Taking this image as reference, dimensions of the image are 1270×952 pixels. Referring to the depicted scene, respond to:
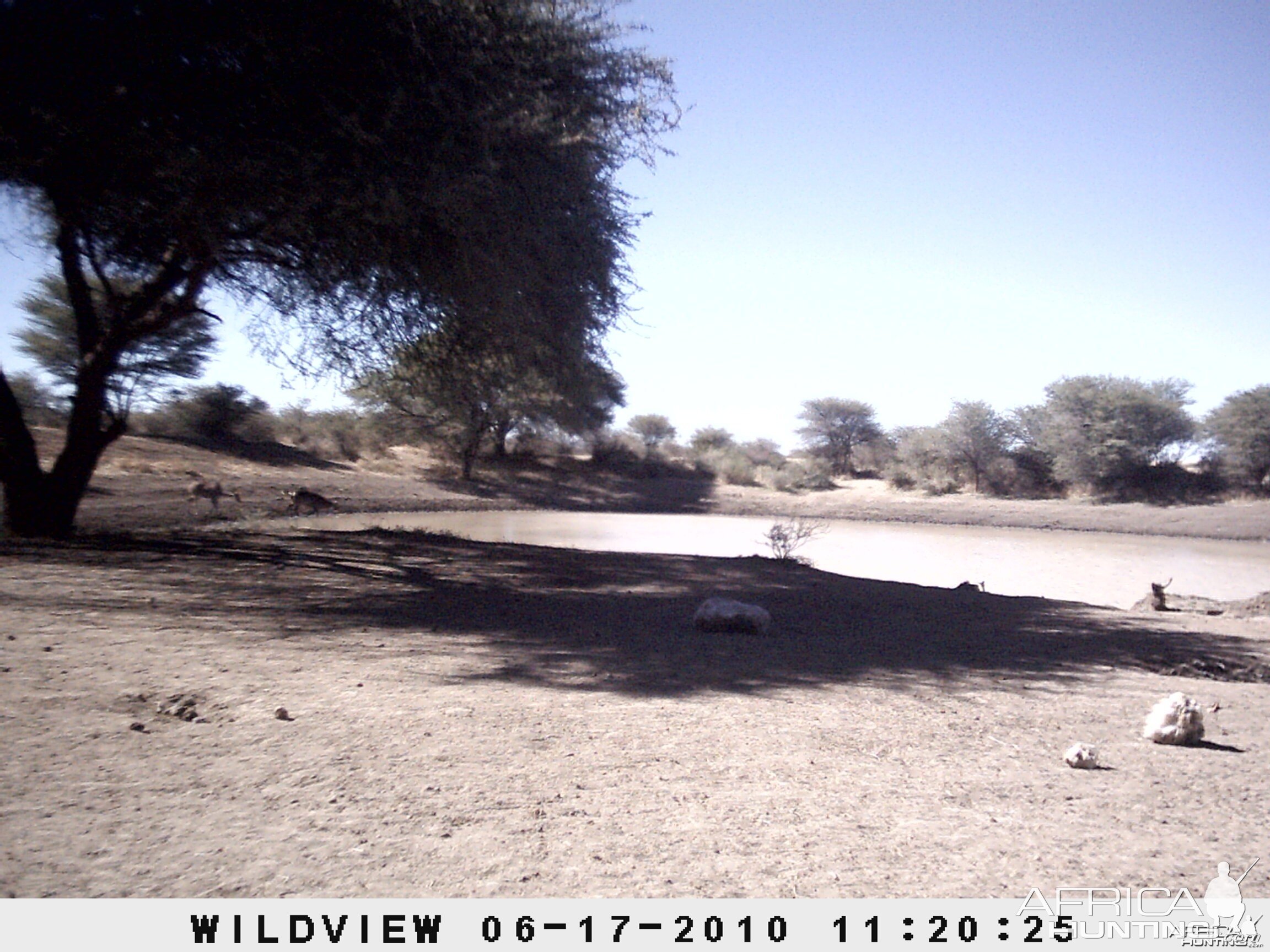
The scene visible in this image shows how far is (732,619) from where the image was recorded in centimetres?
776

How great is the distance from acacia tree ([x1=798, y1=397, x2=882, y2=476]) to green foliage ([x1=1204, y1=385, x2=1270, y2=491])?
21.8 metres

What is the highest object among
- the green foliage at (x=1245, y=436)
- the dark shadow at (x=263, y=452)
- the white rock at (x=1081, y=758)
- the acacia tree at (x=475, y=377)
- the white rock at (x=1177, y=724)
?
the green foliage at (x=1245, y=436)

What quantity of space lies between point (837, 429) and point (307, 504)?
4509 cm

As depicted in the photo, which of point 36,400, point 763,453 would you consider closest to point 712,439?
point 763,453

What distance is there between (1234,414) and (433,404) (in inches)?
1446

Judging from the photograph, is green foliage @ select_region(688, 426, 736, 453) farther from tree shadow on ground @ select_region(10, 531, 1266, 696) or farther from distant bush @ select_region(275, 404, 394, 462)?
tree shadow on ground @ select_region(10, 531, 1266, 696)

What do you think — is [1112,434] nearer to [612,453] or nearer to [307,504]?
[612,453]

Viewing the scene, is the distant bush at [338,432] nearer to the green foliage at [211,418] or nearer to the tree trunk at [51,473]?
the green foliage at [211,418]

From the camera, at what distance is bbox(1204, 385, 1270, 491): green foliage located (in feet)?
118

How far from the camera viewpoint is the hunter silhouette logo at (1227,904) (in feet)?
9.36

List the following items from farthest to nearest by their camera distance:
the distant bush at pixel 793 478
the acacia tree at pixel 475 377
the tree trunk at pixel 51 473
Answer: the distant bush at pixel 793 478 → the acacia tree at pixel 475 377 → the tree trunk at pixel 51 473

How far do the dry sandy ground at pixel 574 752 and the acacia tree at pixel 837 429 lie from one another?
5083 centimetres

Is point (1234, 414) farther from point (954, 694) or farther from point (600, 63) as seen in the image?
point (954, 694)

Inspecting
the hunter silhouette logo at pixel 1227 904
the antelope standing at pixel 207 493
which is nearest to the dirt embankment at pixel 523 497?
the antelope standing at pixel 207 493
